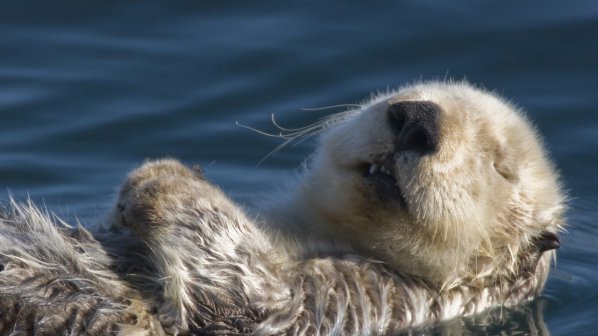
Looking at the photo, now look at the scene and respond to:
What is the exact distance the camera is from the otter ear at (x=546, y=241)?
5738 mm

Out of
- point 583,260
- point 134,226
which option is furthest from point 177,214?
point 583,260

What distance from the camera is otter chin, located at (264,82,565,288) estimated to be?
5254mm

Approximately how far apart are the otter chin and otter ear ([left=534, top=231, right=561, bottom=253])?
2 cm

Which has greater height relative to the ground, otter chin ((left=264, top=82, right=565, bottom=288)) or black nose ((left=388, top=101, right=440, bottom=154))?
black nose ((left=388, top=101, right=440, bottom=154))

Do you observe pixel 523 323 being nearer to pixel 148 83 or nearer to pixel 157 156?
pixel 157 156

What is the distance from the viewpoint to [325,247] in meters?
5.67

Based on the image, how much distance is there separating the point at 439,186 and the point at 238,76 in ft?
12.8

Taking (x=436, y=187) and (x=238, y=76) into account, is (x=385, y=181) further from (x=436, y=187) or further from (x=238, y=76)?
(x=238, y=76)

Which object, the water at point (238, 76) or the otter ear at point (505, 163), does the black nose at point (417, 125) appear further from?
the water at point (238, 76)

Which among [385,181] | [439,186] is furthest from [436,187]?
[385,181]

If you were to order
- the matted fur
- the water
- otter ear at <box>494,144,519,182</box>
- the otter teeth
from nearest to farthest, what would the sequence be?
1. the matted fur
2. the otter teeth
3. otter ear at <box>494,144,519,182</box>
4. the water

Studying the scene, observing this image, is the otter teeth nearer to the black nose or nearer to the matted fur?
the matted fur

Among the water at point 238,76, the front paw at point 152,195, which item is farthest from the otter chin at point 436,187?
the water at point 238,76

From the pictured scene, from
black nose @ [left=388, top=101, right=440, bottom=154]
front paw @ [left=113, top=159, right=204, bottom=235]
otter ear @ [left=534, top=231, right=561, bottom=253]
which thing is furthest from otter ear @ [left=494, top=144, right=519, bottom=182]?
front paw @ [left=113, top=159, right=204, bottom=235]
